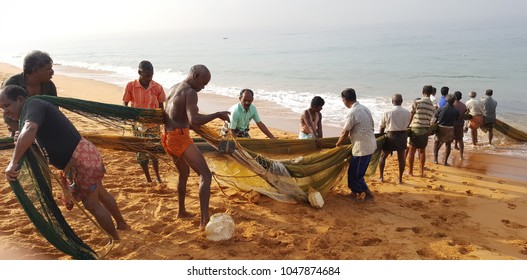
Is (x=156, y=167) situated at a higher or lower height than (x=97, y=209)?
lower

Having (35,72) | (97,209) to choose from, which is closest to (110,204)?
(97,209)

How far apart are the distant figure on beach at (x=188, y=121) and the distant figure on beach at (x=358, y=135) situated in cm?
186

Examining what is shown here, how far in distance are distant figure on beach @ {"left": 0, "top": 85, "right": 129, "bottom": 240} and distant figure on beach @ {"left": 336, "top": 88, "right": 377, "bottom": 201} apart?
3.01 metres

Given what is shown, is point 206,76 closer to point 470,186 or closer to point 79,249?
point 79,249

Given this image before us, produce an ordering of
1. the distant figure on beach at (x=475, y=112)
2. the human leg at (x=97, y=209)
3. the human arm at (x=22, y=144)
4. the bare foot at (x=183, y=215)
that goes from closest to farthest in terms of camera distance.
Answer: the human arm at (x=22, y=144)
the human leg at (x=97, y=209)
the bare foot at (x=183, y=215)
the distant figure on beach at (x=475, y=112)

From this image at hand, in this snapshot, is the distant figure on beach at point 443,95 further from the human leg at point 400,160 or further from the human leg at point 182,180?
the human leg at point 182,180

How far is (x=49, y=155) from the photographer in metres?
3.27

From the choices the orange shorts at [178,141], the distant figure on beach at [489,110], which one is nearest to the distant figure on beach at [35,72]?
the orange shorts at [178,141]

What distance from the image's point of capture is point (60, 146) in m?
3.21

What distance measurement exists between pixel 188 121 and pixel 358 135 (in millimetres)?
2256

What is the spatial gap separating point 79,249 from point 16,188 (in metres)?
0.74

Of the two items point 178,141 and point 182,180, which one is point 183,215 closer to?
point 182,180

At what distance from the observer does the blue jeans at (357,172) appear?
4.99m

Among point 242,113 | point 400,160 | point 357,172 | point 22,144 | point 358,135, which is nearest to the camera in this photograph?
point 22,144
